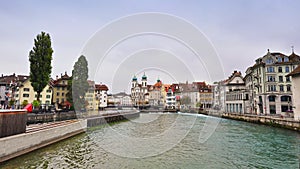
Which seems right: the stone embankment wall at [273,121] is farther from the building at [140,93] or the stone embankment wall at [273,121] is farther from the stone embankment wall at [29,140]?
the building at [140,93]

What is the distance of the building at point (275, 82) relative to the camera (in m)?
39.3

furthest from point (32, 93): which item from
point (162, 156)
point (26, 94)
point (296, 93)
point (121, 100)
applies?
point (121, 100)

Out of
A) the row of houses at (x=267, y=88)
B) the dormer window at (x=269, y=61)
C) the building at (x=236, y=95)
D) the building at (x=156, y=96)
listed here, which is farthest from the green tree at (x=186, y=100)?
the dormer window at (x=269, y=61)

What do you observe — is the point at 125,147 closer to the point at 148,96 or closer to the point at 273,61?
the point at 273,61

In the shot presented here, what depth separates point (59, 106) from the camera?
53.2 m

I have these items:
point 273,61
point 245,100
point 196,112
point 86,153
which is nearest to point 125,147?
point 86,153

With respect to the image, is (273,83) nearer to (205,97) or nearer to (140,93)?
(205,97)

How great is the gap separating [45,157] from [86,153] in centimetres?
271

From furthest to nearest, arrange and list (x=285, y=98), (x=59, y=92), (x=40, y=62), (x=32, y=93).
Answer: (x=59, y=92) < (x=32, y=93) < (x=285, y=98) < (x=40, y=62)

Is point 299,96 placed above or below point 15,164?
above

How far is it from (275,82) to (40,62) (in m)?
47.5

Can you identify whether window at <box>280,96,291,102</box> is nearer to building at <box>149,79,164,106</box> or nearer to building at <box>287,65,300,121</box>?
building at <box>287,65,300,121</box>

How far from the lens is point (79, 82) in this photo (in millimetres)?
41031

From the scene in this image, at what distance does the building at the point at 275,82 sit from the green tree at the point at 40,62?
44.1 meters
